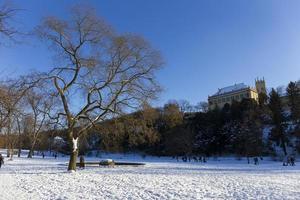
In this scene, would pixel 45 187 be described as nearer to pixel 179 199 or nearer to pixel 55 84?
pixel 179 199

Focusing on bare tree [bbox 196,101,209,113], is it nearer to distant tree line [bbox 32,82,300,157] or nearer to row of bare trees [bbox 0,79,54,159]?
distant tree line [bbox 32,82,300,157]

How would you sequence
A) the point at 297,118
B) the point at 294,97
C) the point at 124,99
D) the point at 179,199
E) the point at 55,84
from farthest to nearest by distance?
1. the point at 294,97
2. the point at 297,118
3. the point at 124,99
4. the point at 55,84
5. the point at 179,199

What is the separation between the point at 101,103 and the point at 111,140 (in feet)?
12.6

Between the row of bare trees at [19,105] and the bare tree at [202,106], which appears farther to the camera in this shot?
the bare tree at [202,106]

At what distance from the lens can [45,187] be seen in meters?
18.0

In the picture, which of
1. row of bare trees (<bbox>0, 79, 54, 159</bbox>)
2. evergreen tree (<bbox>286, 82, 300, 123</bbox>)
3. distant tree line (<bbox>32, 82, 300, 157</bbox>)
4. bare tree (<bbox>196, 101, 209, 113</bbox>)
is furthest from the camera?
bare tree (<bbox>196, 101, 209, 113</bbox>)

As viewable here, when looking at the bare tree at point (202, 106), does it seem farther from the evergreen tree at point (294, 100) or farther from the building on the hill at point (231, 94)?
the evergreen tree at point (294, 100)

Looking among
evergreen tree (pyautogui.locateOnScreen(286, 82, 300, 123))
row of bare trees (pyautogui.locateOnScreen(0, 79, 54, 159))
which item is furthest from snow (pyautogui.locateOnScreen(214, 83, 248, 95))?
row of bare trees (pyautogui.locateOnScreen(0, 79, 54, 159))

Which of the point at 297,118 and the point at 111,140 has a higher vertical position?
the point at 297,118

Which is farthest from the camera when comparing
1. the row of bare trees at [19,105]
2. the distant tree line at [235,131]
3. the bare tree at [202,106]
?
the bare tree at [202,106]

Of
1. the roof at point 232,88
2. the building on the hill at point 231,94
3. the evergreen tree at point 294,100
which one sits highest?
the roof at point 232,88

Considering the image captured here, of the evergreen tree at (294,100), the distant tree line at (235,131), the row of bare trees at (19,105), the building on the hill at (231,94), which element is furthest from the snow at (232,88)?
the row of bare trees at (19,105)

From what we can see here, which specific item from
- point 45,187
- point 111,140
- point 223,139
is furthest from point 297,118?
point 45,187

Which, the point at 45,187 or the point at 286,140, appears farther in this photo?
the point at 286,140
